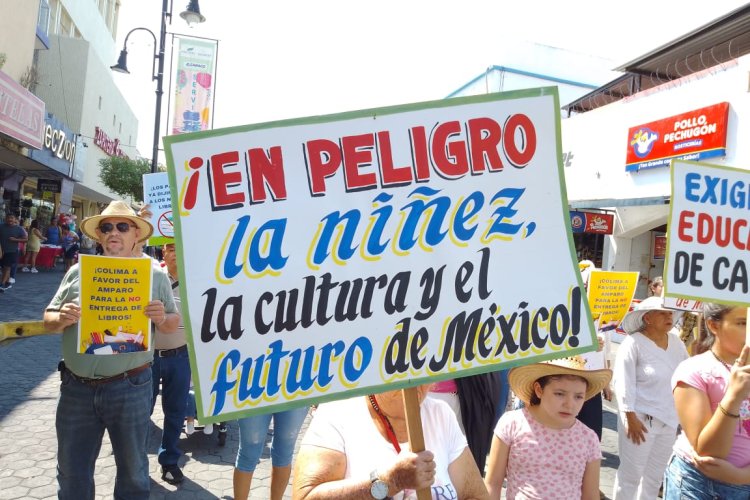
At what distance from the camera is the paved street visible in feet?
13.1

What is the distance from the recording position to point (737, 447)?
246 centimetres

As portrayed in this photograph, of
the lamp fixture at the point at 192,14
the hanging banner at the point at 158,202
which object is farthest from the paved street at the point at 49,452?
the lamp fixture at the point at 192,14

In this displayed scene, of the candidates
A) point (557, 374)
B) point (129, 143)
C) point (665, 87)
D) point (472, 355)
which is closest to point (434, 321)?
point (472, 355)

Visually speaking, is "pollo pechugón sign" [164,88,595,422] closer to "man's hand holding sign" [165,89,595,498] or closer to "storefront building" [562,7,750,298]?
"man's hand holding sign" [165,89,595,498]

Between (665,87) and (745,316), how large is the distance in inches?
513

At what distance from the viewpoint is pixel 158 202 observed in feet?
19.2

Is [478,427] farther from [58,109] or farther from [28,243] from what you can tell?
[58,109]

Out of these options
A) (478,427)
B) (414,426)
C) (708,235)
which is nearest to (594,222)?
(708,235)

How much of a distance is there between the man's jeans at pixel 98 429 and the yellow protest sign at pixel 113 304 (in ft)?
1.02

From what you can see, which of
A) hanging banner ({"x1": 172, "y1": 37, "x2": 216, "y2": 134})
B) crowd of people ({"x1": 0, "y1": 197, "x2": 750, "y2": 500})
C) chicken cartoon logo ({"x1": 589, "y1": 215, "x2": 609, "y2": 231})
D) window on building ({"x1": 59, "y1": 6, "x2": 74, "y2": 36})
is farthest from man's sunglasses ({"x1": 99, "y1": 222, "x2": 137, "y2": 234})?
window on building ({"x1": 59, "y1": 6, "x2": 74, "y2": 36})

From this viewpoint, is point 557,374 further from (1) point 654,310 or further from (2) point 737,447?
(1) point 654,310

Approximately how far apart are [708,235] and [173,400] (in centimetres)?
383

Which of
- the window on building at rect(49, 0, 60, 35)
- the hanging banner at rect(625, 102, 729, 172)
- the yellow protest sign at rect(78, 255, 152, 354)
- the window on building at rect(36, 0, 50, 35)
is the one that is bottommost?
the yellow protest sign at rect(78, 255, 152, 354)

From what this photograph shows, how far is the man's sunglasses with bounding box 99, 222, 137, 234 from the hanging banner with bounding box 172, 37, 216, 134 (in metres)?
10.9
